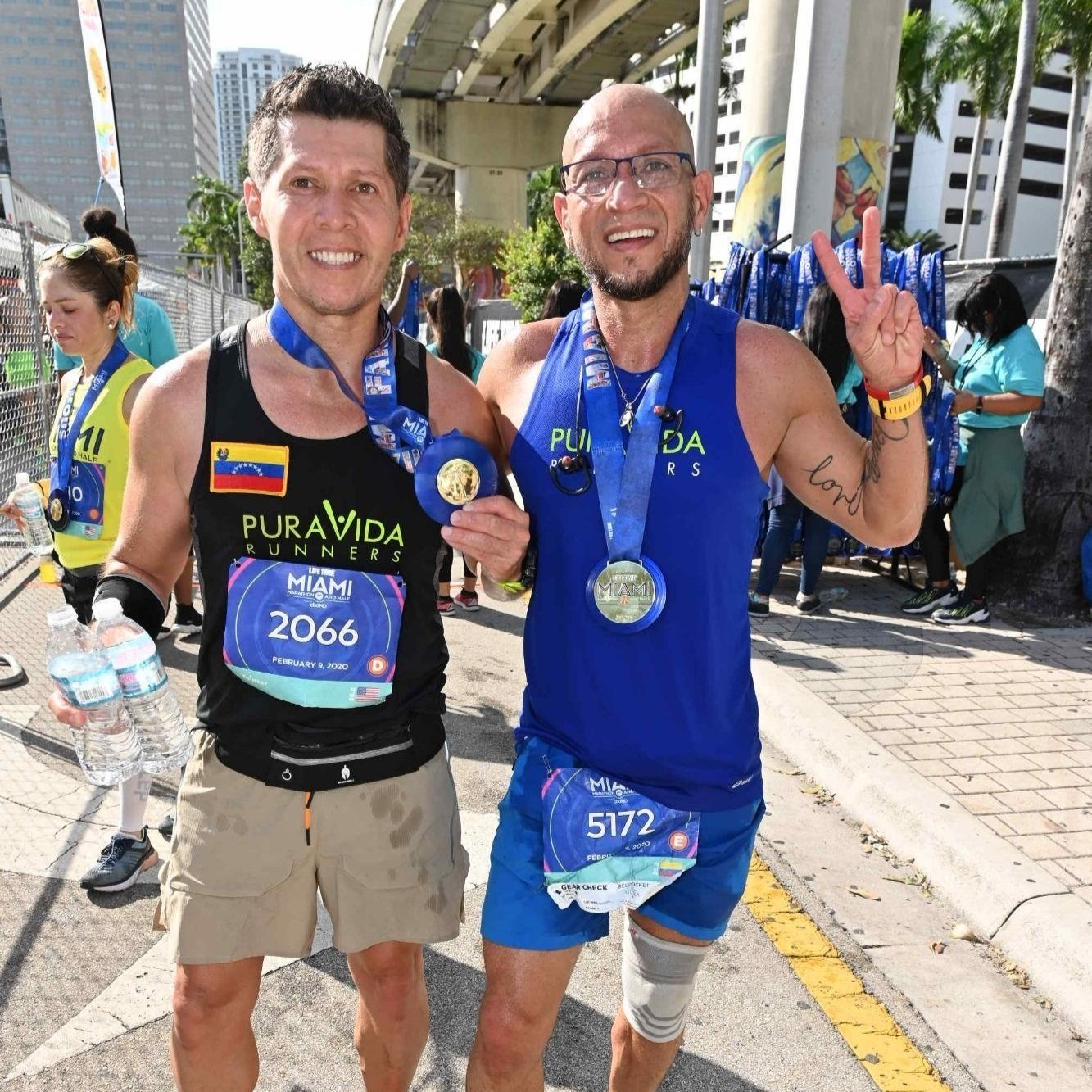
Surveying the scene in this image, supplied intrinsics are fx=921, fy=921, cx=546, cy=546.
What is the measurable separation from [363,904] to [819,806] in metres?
2.50

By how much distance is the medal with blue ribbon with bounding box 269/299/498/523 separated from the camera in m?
1.85

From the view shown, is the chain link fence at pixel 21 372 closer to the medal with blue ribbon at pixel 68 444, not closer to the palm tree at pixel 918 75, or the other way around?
the medal with blue ribbon at pixel 68 444

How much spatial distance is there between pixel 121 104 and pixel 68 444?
189m

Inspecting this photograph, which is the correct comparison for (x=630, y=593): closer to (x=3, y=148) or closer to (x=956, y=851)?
(x=956, y=851)

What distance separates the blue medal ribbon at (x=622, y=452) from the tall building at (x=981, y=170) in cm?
8401

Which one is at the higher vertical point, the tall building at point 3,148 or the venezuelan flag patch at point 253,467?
the tall building at point 3,148

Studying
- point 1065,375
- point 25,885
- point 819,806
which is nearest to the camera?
point 25,885

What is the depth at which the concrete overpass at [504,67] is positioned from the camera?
32625 mm

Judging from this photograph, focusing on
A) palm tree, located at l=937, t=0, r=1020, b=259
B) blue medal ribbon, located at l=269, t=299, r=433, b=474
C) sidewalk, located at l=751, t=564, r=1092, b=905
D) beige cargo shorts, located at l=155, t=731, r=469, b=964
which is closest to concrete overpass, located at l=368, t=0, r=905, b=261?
sidewalk, located at l=751, t=564, r=1092, b=905

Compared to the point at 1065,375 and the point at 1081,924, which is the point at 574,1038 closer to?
the point at 1081,924

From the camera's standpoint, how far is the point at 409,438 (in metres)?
1.95

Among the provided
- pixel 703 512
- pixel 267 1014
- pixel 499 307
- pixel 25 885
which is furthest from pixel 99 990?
pixel 499 307

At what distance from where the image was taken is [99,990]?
274 cm

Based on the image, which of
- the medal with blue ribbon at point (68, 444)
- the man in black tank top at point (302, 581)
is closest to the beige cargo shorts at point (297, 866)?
the man in black tank top at point (302, 581)
